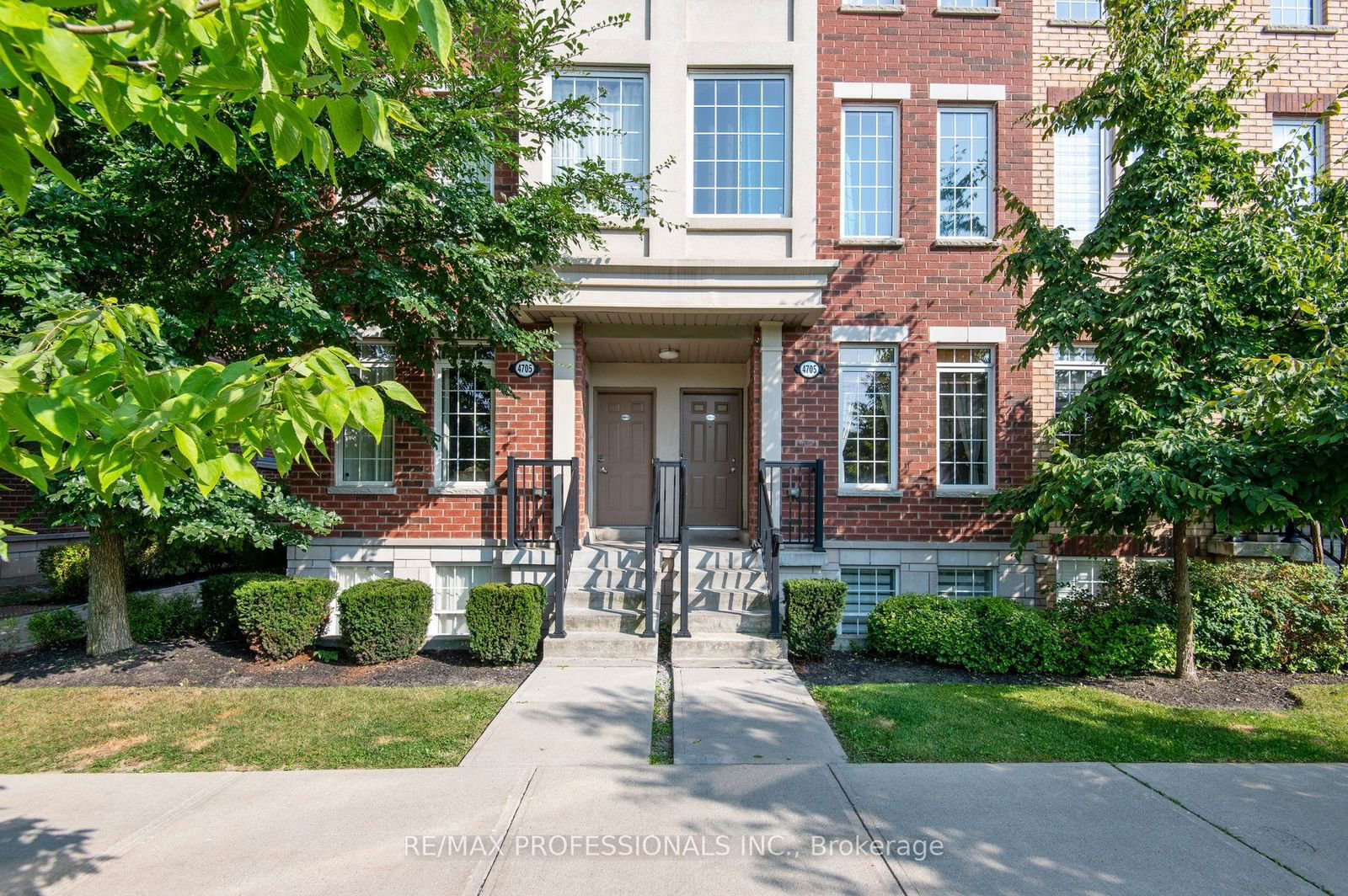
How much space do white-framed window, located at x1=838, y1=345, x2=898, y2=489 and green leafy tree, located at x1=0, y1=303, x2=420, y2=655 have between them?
7.17m

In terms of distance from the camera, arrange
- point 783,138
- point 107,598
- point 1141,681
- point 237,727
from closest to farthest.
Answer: point 237,727, point 1141,681, point 107,598, point 783,138

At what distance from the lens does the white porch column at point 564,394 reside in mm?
8062

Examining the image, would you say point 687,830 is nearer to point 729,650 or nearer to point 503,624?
point 729,650

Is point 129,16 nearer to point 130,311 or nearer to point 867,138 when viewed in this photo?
point 130,311

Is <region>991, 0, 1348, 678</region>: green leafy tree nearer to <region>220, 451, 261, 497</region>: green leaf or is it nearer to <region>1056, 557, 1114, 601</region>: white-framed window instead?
<region>1056, 557, 1114, 601</region>: white-framed window

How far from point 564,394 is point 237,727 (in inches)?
181

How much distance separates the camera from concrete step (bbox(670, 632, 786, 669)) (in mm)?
6523

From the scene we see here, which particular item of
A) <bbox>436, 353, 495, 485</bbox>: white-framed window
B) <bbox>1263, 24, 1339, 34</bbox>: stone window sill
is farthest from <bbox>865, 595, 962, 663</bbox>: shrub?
<bbox>1263, 24, 1339, 34</bbox>: stone window sill

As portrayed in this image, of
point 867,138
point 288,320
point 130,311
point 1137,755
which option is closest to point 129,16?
point 130,311

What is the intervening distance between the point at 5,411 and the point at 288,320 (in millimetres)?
4600

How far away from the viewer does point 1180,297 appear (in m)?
5.67

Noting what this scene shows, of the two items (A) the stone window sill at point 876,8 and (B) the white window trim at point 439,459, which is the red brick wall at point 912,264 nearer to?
(A) the stone window sill at point 876,8

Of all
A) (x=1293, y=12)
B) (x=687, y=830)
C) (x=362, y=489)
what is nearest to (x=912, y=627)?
(x=687, y=830)

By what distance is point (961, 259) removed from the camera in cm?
827
